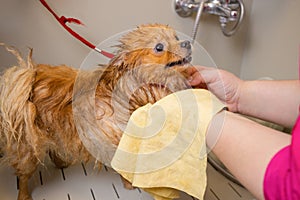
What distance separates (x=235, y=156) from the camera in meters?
0.54

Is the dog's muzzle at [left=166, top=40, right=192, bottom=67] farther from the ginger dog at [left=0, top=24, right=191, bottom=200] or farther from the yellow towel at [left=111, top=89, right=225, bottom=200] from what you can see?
the yellow towel at [left=111, top=89, right=225, bottom=200]

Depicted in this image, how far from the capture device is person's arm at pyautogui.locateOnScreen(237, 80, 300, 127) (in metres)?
0.74

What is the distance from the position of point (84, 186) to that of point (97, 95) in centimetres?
32

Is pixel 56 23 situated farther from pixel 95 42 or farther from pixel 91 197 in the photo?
pixel 91 197

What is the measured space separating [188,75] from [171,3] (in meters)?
0.53

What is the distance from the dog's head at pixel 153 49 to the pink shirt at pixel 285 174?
33 centimetres

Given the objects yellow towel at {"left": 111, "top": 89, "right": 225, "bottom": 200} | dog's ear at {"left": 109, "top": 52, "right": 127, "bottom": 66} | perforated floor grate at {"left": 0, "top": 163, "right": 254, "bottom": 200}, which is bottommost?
perforated floor grate at {"left": 0, "top": 163, "right": 254, "bottom": 200}

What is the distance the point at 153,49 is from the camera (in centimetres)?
74

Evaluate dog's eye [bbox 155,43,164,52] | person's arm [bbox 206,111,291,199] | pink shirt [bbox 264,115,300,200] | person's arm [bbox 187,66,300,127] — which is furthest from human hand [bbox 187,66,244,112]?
pink shirt [bbox 264,115,300,200]

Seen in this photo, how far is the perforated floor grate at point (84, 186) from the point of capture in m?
0.94

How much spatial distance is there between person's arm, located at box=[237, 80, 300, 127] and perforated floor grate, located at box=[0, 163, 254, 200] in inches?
10.6

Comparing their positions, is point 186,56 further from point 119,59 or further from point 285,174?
point 285,174

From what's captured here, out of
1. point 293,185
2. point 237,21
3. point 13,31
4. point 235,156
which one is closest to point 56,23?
point 13,31

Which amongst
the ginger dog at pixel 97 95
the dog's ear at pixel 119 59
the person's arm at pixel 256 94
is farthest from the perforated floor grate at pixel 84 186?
the dog's ear at pixel 119 59
